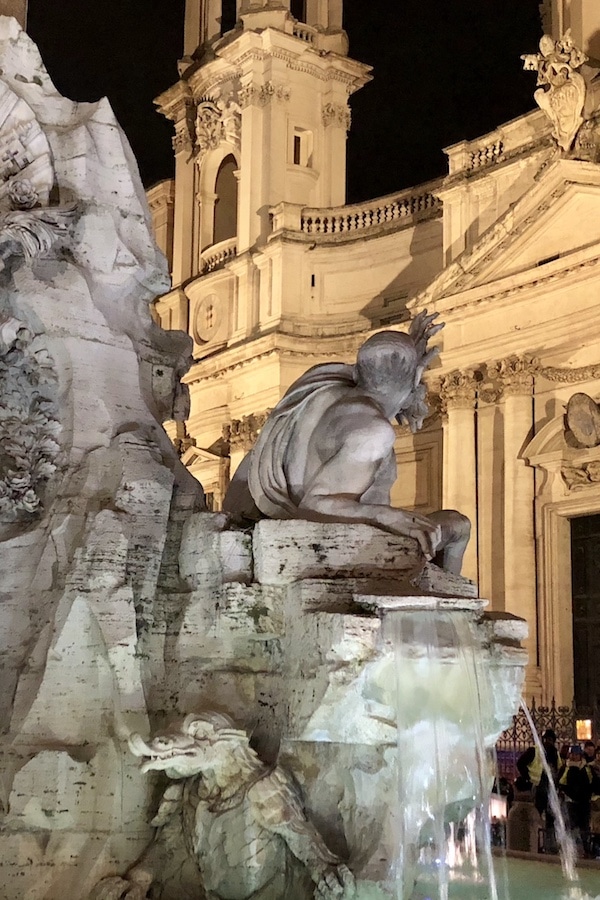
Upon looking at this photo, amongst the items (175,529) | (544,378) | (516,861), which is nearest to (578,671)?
(544,378)

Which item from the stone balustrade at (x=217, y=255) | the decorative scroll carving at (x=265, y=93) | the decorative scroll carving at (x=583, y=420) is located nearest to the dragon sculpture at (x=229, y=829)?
the decorative scroll carving at (x=583, y=420)

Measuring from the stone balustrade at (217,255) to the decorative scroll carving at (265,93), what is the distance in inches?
116

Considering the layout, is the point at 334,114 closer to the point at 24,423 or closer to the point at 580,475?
the point at 580,475

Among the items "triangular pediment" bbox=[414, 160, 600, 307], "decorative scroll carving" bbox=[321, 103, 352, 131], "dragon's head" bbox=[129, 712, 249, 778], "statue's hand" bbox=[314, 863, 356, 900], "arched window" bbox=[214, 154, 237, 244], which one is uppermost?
"decorative scroll carving" bbox=[321, 103, 352, 131]

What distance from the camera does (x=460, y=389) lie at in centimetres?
1972

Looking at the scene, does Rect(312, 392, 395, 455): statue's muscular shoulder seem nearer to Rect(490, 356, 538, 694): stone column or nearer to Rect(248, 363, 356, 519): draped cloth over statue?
Rect(248, 363, 356, 519): draped cloth over statue

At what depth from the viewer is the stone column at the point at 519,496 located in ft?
59.3

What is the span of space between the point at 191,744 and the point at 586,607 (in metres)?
14.5

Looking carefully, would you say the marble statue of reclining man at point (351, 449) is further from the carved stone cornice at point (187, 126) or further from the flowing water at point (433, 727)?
the carved stone cornice at point (187, 126)

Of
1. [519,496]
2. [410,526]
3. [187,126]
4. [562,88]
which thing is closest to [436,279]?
[562,88]

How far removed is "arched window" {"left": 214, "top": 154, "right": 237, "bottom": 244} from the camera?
2731 centimetres

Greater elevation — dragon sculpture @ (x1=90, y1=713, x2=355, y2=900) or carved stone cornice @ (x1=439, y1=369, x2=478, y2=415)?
carved stone cornice @ (x1=439, y1=369, x2=478, y2=415)

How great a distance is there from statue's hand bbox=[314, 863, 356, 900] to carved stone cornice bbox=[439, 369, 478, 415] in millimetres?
15930

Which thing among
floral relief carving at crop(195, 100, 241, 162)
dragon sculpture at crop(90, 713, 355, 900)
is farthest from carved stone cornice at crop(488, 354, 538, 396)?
dragon sculpture at crop(90, 713, 355, 900)
